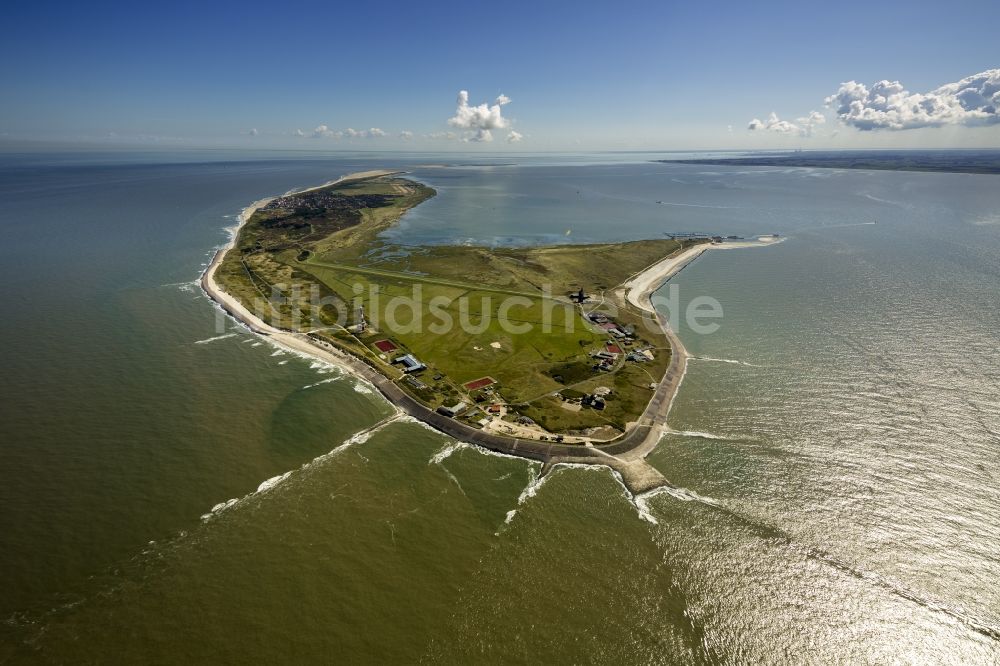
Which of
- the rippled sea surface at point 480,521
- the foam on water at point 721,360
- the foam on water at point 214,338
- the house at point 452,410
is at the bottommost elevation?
the rippled sea surface at point 480,521

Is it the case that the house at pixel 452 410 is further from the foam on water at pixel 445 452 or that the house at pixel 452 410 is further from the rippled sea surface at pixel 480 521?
the foam on water at pixel 445 452

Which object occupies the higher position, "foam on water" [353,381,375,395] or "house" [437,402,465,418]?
"foam on water" [353,381,375,395]

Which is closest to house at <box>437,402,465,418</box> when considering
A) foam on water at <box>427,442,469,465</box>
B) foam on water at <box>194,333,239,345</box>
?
foam on water at <box>427,442,469,465</box>

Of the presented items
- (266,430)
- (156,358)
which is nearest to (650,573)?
(266,430)

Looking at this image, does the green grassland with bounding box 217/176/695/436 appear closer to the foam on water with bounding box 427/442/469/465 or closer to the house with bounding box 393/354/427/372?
the house with bounding box 393/354/427/372

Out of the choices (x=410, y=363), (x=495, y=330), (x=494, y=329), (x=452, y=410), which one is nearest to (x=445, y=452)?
(x=452, y=410)

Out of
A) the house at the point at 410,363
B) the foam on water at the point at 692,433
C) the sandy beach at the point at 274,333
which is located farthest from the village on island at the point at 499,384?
the foam on water at the point at 692,433

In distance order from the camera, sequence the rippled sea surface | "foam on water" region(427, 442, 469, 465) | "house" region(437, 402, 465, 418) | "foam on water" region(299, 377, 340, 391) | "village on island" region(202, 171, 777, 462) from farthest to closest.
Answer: "foam on water" region(299, 377, 340, 391) < "house" region(437, 402, 465, 418) < "village on island" region(202, 171, 777, 462) < "foam on water" region(427, 442, 469, 465) < the rippled sea surface

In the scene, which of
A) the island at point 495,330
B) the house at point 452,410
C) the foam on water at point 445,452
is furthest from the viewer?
the house at point 452,410
